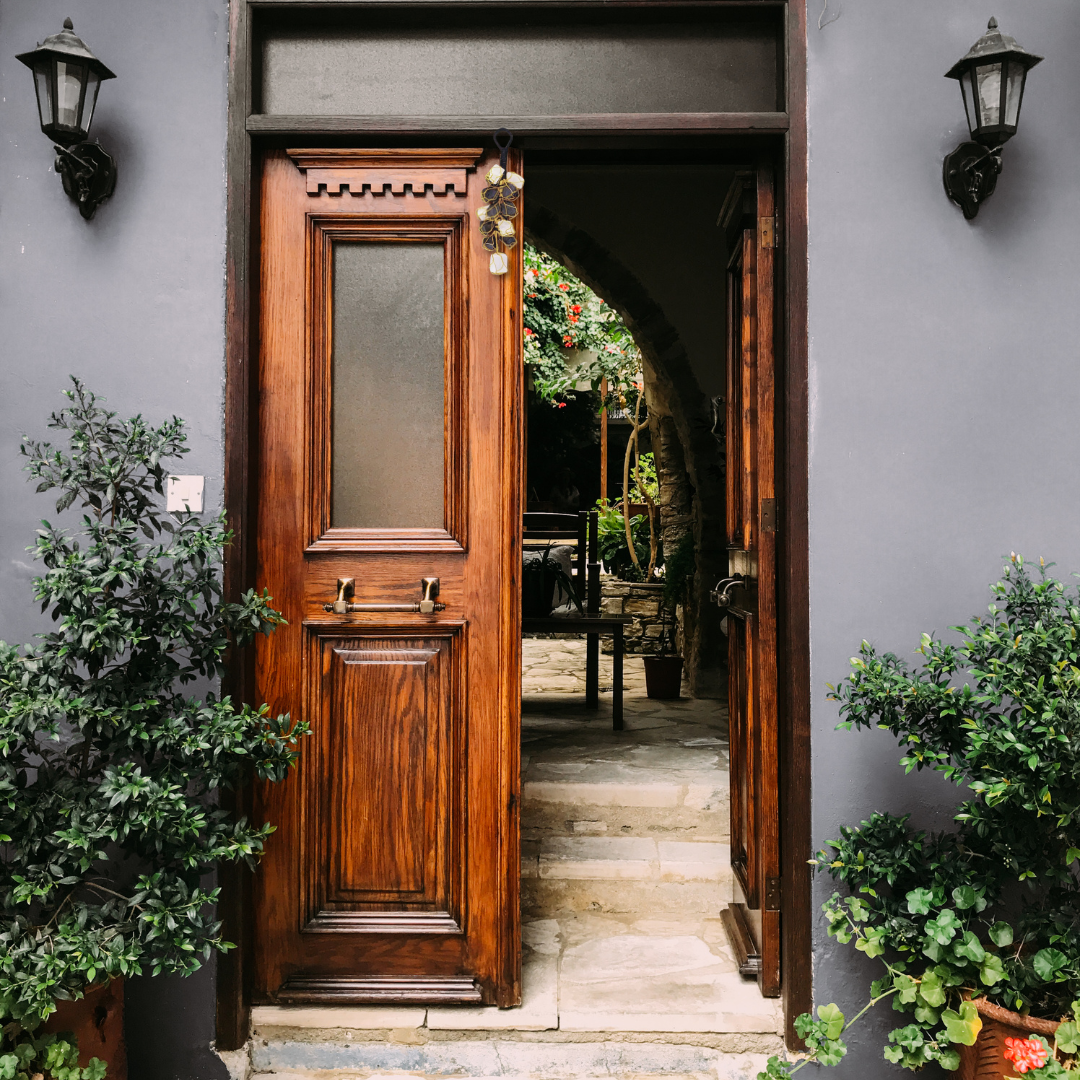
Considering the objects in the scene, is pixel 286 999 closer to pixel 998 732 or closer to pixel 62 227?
pixel 998 732

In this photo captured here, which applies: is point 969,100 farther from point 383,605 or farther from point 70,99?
point 70,99

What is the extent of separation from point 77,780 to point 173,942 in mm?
469

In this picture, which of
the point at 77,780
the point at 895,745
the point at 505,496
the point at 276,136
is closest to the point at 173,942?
the point at 77,780

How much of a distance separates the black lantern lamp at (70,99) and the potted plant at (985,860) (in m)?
2.52

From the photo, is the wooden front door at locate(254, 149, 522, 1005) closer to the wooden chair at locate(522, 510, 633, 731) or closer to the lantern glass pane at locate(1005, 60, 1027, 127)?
the lantern glass pane at locate(1005, 60, 1027, 127)

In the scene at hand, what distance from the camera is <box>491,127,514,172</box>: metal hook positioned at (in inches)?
100.0

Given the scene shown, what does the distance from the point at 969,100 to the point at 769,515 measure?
124 centimetres

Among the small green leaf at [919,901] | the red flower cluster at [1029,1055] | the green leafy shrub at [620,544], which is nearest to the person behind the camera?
the red flower cluster at [1029,1055]

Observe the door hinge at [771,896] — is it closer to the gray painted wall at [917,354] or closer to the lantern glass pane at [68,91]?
the gray painted wall at [917,354]

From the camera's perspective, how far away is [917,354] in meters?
2.50

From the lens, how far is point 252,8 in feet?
8.35


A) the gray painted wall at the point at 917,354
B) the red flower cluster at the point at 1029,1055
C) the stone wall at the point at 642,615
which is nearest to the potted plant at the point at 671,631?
the stone wall at the point at 642,615

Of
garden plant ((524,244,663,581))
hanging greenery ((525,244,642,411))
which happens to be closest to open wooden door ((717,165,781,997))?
garden plant ((524,244,663,581))

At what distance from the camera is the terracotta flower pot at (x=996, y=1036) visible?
6.64 feet
